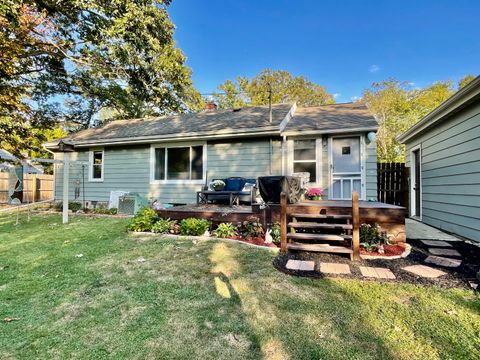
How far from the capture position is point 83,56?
11.4 m

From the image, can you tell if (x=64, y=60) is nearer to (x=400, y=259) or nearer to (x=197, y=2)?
(x=197, y=2)

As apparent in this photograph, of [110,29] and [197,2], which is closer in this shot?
[110,29]

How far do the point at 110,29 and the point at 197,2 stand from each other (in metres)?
5.07

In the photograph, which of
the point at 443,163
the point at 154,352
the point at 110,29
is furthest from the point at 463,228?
the point at 110,29

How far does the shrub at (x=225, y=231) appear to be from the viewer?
4953 mm

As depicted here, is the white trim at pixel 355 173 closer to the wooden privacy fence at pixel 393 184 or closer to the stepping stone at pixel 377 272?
the wooden privacy fence at pixel 393 184

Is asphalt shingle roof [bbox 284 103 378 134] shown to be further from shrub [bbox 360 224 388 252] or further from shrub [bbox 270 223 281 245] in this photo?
shrub [bbox 270 223 281 245]

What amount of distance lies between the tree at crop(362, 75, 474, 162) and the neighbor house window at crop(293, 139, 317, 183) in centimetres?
1197

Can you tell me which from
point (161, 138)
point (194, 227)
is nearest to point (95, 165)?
point (161, 138)

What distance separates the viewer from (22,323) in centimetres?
229

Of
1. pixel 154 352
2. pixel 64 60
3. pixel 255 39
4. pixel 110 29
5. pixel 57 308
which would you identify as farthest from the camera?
pixel 255 39

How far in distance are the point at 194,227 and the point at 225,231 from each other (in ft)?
1.98

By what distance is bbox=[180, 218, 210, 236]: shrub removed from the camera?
506 cm

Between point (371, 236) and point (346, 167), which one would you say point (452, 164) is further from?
point (371, 236)
